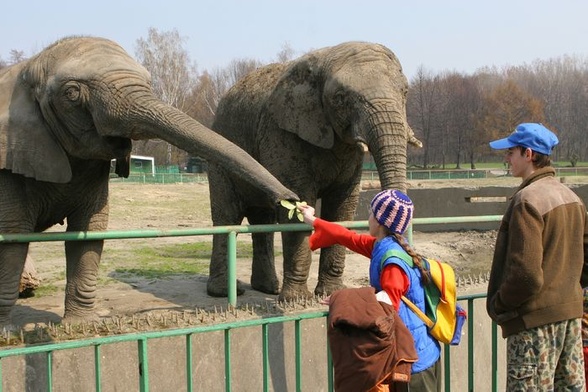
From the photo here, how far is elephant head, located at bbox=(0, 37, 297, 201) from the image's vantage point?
489 cm

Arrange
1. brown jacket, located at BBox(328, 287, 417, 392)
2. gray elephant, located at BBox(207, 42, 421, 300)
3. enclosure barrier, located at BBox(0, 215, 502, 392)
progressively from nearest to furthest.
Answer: brown jacket, located at BBox(328, 287, 417, 392) → enclosure barrier, located at BBox(0, 215, 502, 392) → gray elephant, located at BBox(207, 42, 421, 300)

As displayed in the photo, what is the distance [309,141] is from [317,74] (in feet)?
2.12

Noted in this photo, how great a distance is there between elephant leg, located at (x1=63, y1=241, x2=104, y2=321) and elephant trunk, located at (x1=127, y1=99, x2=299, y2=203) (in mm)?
1142

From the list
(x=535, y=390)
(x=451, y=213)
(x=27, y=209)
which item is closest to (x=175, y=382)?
(x=27, y=209)

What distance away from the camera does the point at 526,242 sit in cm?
348

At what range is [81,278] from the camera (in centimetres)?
A: 562

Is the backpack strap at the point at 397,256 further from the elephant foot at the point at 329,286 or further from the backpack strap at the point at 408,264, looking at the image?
the elephant foot at the point at 329,286

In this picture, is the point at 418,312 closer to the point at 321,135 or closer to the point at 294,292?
the point at 294,292

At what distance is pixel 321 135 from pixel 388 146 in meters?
0.88

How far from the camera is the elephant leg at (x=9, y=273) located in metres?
5.05

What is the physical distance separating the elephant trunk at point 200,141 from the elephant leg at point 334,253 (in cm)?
224

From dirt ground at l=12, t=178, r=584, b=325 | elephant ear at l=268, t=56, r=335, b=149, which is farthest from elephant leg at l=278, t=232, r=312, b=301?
elephant ear at l=268, t=56, r=335, b=149

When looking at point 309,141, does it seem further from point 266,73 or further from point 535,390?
point 535,390

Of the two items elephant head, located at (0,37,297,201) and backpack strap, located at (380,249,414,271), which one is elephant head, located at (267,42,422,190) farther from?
backpack strap, located at (380,249,414,271)
